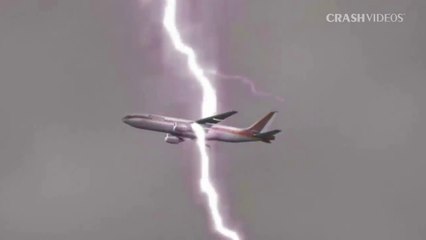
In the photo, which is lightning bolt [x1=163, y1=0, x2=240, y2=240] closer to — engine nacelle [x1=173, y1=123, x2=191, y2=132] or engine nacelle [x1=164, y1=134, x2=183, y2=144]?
engine nacelle [x1=173, y1=123, x2=191, y2=132]

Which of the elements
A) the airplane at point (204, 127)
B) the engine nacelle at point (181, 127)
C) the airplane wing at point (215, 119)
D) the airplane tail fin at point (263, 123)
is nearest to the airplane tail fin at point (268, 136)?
the airplane at point (204, 127)

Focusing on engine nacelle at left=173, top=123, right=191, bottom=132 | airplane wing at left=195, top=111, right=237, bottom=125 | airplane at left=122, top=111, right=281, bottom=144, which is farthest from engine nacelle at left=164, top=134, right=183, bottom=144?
airplane wing at left=195, top=111, right=237, bottom=125

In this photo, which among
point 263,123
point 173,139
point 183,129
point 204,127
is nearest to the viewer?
point 263,123

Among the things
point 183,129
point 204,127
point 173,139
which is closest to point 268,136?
point 204,127

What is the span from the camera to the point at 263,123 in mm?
78438

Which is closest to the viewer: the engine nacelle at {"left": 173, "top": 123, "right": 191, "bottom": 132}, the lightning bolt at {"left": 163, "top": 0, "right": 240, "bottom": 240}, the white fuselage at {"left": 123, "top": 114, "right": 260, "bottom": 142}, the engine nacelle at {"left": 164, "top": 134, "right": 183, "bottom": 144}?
the lightning bolt at {"left": 163, "top": 0, "right": 240, "bottom": 240}

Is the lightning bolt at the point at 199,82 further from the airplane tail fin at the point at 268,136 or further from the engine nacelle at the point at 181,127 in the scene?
the airplane tail fin at the point at 268,136

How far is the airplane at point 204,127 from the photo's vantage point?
78.8 m

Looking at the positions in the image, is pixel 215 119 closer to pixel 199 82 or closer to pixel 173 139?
pixel 199 82

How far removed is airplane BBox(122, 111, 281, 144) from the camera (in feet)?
258

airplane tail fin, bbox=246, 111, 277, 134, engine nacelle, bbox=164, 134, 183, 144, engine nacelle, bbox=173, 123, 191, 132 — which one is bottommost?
engine nacelle, bbox=164, 134, 183, 144

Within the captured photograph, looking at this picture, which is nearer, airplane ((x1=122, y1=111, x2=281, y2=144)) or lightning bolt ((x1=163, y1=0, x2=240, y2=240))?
lightning bolt ((x1=163, y1=0, x2=240, y2=240))

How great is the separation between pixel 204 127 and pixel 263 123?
6.96 metres

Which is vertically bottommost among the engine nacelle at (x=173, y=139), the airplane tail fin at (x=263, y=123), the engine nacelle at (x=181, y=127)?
the engine nacelle at (x=173, y=139)
